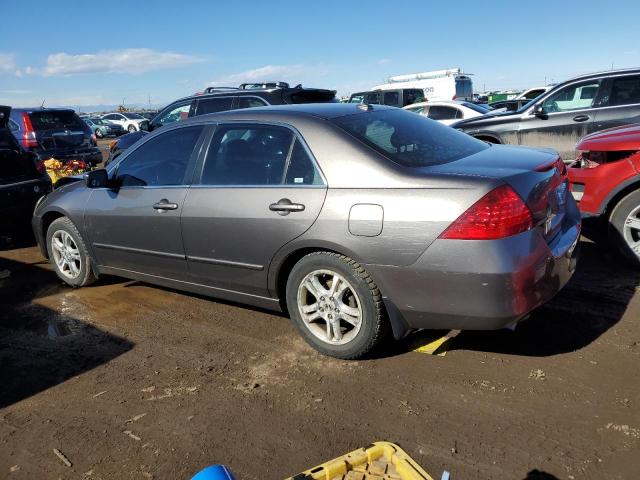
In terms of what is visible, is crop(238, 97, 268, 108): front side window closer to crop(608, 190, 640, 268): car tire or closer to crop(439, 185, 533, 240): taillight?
crop(608, 190, 640, 268): car tire

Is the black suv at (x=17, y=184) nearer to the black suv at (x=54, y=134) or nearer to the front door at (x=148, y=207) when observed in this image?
the front door at (x=148, y=207)

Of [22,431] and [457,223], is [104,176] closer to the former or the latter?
[22,431]

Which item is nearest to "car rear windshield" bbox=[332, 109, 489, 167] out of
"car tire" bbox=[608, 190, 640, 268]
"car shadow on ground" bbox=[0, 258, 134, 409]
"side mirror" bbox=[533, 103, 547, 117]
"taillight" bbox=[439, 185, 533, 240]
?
"taillight" bbox=[439, 185, 533, 240]

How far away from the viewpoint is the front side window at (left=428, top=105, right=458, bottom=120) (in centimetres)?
1335

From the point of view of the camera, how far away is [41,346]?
405cm

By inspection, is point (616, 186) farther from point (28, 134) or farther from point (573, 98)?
point (28, 134)

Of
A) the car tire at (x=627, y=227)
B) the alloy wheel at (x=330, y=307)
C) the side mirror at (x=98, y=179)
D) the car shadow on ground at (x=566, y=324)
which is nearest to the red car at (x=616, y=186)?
the car tire at (x=627, y=227)

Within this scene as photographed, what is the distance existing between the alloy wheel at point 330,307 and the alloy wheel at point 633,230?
109 inches

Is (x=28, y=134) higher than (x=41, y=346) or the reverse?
higher

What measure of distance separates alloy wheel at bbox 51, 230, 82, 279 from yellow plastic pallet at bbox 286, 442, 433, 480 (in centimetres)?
396

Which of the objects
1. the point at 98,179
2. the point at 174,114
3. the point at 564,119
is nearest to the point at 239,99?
the point at 174,114

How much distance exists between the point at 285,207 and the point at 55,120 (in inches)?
445

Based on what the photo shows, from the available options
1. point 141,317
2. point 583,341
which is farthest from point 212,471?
point 141,317

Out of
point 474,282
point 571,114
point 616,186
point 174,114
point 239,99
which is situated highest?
point 239,99
